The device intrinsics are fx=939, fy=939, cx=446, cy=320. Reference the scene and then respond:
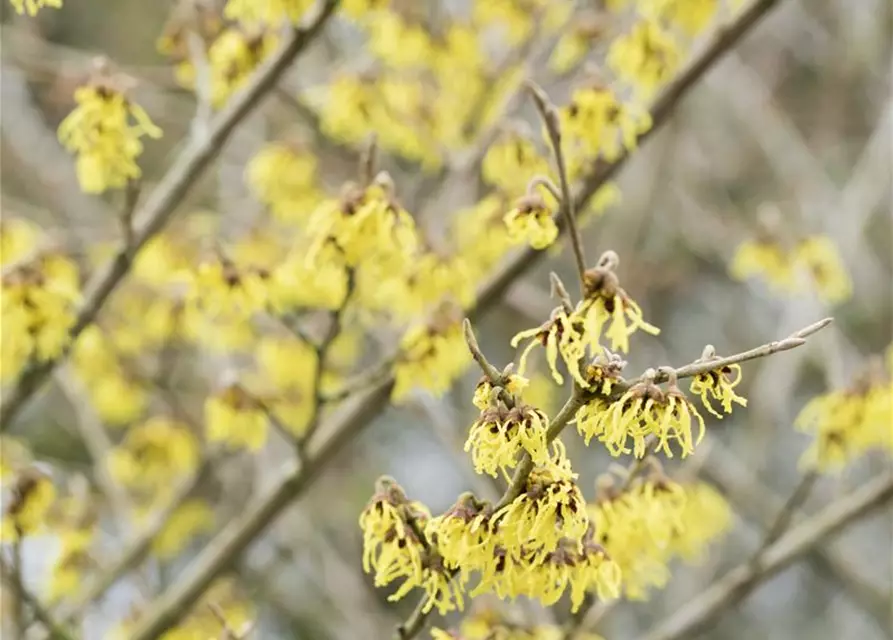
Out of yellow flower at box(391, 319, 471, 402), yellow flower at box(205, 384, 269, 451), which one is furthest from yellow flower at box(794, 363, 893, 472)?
yellow flower at box(205, 384, 269, 451)

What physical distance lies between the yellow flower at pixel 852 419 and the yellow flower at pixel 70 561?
1.42 metres

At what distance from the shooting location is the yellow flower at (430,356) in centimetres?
153

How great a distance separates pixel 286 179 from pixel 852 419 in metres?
1.34

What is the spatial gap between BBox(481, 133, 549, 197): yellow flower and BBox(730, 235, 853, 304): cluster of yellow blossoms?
2.80ft

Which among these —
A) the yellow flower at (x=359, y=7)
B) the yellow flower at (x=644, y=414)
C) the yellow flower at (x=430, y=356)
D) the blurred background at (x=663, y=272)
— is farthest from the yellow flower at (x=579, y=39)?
the yellow flower at (x=644, y=414)

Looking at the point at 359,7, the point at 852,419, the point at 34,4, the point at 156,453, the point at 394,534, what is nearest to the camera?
the point at 394,534

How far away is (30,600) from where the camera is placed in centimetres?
151

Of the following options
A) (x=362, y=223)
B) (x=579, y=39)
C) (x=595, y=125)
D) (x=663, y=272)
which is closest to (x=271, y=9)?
(x=362, y=223)

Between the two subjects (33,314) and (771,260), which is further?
(771,260)

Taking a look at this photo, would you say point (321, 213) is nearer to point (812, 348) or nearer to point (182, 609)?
point (182, 609)

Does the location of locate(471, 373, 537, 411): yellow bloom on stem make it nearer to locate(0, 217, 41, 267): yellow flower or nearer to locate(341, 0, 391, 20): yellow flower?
locate(341, 0, 391, 20): yellow flower

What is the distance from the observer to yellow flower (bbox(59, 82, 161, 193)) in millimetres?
1493

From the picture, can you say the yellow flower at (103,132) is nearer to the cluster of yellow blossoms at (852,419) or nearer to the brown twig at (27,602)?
the brown twig at (27,602)

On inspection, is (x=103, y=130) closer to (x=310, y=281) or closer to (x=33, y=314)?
(x=33, y=314)
